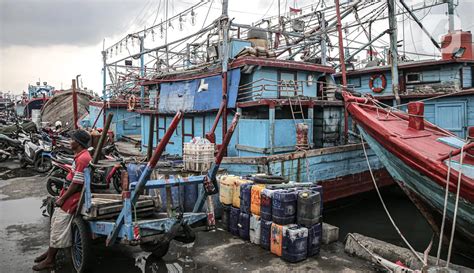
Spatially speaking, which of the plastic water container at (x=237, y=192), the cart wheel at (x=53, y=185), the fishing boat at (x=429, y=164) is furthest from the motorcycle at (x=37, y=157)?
the fishing boat at (x=429, y=164)

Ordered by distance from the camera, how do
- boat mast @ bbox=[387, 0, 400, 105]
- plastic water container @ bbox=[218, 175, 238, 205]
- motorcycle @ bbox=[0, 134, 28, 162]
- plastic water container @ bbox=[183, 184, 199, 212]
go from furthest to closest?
1. motorcycle @ bbox=[0, 134, 28, 162]
2. boat mast @ bbox=[387, 0, 400, 105]
3. plastic water container @ bbox=[183, 184, 199, 212]
4. plastic water container @ bbox=[218, 175, 238, 205]

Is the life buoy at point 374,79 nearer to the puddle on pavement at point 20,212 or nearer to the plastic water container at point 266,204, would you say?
the plastic water container at point 266,204

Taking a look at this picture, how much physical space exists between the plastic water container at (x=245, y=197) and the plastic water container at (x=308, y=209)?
1.17 m

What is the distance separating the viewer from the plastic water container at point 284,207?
20.7 ft

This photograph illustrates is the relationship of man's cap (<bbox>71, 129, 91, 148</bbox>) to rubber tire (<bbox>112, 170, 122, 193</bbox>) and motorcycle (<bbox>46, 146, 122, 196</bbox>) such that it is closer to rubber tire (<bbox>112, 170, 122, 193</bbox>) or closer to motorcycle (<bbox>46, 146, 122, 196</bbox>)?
motorcycle (<bbox>46, 146, 122, 196</bbox>)

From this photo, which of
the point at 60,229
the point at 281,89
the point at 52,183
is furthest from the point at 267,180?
the point at 52,183

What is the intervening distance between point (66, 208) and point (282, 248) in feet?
12.1

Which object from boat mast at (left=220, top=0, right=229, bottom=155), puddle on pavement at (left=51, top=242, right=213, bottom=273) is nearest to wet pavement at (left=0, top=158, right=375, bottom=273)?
puddle on pavement at (left=51, top=242, right=213, bottom=273)

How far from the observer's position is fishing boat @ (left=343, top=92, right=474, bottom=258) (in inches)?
247

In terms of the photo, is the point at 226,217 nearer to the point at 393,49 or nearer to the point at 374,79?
the point at 393,49

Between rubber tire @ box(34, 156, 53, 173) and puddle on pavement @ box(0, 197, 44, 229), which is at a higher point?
rubber tire @ box(34, 156, 53, 173)

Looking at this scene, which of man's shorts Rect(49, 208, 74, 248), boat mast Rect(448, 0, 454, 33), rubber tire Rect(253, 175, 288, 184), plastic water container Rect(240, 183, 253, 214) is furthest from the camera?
boat mast Rect(448, 0, 454, 33)

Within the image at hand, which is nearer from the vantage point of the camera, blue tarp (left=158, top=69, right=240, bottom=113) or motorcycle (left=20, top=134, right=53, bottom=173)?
blue tarp (left=158, top=69, right=240, bottom=113)

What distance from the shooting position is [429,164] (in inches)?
259
